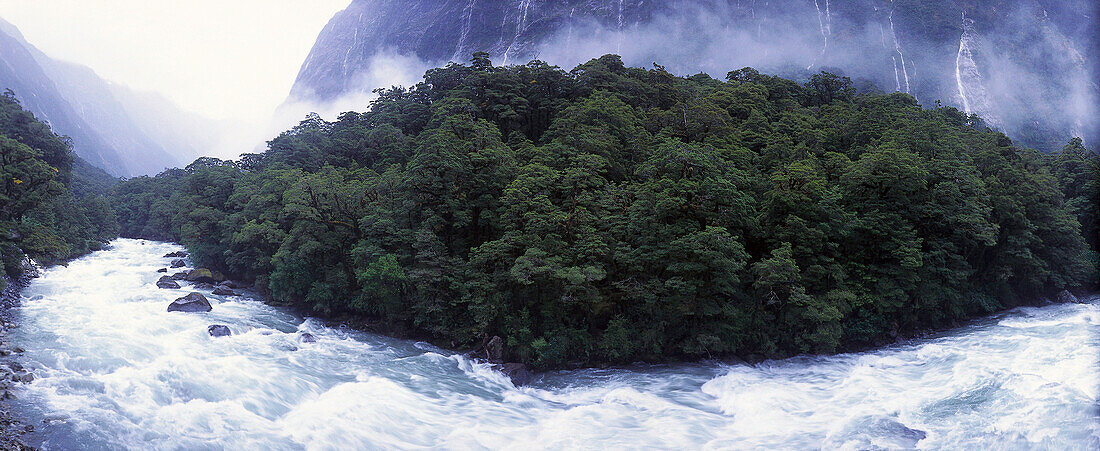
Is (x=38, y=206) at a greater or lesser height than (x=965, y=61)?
lesser

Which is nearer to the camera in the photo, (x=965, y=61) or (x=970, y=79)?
(x=970, y=79)

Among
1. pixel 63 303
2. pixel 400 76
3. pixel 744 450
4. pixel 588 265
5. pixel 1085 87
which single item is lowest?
pixel 744 450

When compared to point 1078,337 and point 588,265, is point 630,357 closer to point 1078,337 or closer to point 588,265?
point 588,265

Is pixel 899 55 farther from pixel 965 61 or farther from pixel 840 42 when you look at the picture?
pixel 840 42

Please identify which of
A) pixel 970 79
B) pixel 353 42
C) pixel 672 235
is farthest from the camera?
pixel 353 42

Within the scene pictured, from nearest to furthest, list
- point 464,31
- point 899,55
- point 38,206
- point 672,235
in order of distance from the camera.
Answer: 1. point 672,235
2. point 38,206
3. point 899,55
4. point 464,31

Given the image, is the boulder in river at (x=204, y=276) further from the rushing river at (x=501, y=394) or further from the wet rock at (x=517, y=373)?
Answer: the wet rock at (x=517, y=373)

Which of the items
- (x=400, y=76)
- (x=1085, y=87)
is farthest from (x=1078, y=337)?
(x=400, y=76)

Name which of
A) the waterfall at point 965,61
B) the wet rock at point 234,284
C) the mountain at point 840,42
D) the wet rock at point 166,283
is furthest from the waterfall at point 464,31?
the waterfall at point 965,61

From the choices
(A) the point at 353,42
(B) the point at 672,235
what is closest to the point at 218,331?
(B) the point at 672,235
